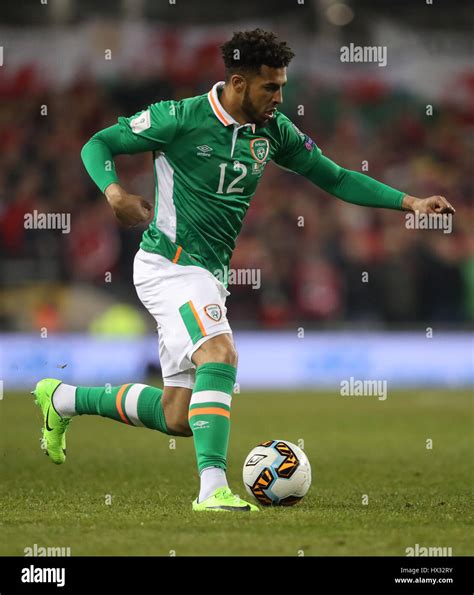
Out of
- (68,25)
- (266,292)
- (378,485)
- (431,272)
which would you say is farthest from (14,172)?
(378,485)

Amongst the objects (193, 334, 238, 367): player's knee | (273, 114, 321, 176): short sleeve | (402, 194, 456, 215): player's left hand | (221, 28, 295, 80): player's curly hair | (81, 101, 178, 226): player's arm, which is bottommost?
(193, 334, 238, 367): player's knee

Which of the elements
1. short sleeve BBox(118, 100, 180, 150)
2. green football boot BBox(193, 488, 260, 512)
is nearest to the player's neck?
short sleeve BBox(118, 100, 180, 150)

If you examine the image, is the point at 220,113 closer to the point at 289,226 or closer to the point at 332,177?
the point at 332,177

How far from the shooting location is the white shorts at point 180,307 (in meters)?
5.50

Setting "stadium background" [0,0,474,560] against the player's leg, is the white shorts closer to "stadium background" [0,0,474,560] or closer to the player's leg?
the player's leg

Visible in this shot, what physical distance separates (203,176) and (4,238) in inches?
446

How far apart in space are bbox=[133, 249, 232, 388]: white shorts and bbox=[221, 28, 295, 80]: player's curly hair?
1019mm

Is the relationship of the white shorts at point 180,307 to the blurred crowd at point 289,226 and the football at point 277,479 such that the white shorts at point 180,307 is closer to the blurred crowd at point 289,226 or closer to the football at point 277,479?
the football at point 277,479

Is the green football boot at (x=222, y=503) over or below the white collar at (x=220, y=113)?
below

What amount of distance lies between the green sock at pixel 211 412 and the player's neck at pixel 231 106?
A: 1.27 meters

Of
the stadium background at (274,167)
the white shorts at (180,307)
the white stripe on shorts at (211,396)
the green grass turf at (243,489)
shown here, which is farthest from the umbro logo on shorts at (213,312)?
the stadium background at (274,167)

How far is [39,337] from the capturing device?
15.4 meters

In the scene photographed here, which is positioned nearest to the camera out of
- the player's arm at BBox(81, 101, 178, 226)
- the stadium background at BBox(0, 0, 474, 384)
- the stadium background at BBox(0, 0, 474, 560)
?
the player's arm at BBox(81, 101, 178, 226)

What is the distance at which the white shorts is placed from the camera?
217 inches
